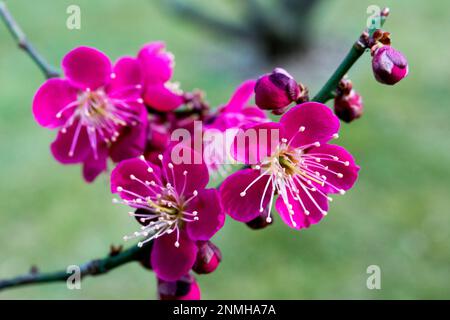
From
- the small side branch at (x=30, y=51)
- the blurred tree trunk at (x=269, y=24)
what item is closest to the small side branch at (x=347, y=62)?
the small side branch at (x=30, y=51)

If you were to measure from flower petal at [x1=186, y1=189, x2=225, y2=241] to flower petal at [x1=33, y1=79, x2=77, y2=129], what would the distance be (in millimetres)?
388

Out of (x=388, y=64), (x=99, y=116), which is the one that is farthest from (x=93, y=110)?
(x=388, y=64)

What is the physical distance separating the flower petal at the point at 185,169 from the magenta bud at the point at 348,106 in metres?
0.27

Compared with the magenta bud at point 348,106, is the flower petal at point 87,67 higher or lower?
higher

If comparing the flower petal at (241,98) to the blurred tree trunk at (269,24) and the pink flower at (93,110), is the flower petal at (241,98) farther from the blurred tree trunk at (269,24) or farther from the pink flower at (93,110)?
the blurred tree trunk at (269,24)

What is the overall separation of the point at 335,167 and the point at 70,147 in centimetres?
55

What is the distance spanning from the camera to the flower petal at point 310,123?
93cm

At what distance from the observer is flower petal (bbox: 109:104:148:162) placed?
3.71 feet

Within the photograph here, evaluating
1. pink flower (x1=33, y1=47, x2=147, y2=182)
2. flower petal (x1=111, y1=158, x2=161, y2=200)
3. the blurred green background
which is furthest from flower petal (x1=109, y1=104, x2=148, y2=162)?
the blurred green background

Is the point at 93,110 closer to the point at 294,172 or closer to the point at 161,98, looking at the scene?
the point at 161,98

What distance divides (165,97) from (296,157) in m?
0.31

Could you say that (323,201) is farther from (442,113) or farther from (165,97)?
(442,113)

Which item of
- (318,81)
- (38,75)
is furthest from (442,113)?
(38,75)

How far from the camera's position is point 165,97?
1.17 m
